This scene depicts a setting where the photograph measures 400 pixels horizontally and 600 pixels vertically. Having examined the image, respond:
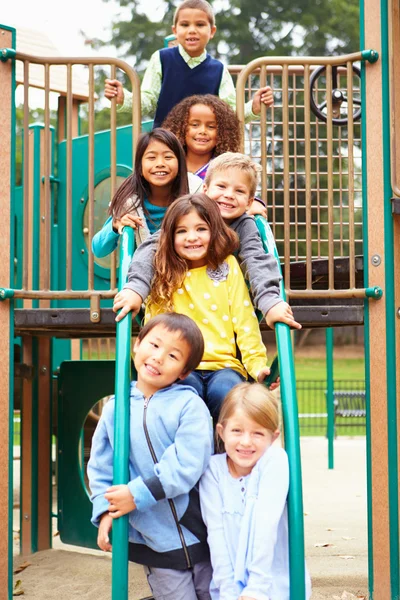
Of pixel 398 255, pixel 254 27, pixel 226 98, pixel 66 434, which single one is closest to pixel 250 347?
pixel 398 255

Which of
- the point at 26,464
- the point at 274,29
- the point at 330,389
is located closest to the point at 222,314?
the point at 26,464

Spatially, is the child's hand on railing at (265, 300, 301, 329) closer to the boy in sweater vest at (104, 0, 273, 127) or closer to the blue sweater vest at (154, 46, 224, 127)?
the boy in sweater vest at (104, 0, 273, 127)

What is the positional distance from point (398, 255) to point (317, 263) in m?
0.58

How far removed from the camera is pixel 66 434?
6129 millimetres

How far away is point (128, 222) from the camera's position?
387 centimetres

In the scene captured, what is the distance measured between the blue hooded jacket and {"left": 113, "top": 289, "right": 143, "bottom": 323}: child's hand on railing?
1.26ft

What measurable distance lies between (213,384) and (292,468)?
Answer: 1.49 feet

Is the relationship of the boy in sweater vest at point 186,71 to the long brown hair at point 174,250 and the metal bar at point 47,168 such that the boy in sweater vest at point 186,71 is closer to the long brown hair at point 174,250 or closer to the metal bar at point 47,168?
the metal bar at point 47,168

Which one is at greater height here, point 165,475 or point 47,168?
point 47,168

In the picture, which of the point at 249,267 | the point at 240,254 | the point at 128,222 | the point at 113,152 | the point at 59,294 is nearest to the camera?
the point at 249,267

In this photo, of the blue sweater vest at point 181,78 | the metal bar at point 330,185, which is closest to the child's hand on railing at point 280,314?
the metal bar at point 330,185

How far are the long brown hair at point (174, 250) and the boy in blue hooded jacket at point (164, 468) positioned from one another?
14.6 inches

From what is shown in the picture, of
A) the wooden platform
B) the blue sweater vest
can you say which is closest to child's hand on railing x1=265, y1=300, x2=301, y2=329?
the wooden platform

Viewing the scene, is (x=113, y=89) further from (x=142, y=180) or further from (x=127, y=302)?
(x=127, y=302)
